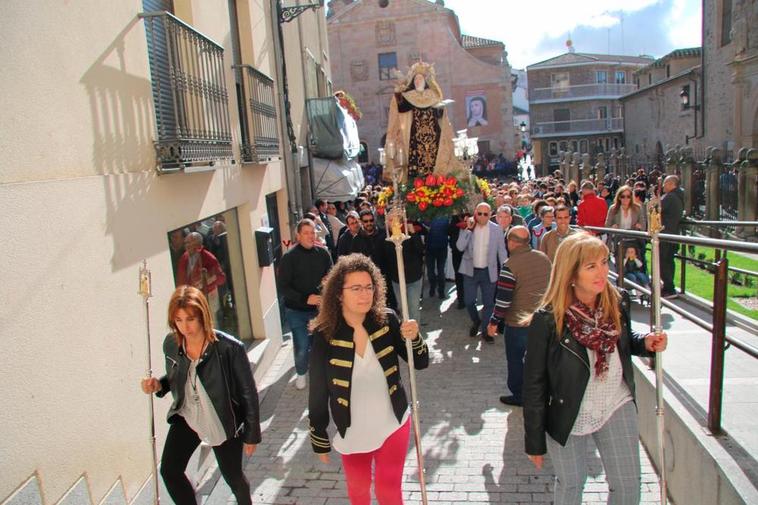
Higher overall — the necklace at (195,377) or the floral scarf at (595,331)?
the floral scarf at (595,331)

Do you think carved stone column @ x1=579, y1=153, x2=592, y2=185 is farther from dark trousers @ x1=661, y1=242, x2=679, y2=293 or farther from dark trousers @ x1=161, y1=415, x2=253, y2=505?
dark trousers @ x1=161, y1=415, x2=253, y2=505

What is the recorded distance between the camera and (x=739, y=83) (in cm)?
2420

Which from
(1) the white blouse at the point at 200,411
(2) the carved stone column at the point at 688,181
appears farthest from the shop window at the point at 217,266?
(2) the carved stone column at the point at 688,181

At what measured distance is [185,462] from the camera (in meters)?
3.93

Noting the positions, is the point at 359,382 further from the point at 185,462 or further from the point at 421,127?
the point at 421,127

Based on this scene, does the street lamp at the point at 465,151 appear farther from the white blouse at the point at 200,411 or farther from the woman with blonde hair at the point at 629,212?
the white blouse at the point at 200,411

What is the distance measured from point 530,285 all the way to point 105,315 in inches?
140

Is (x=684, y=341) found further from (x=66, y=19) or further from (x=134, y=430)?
(x=66, y=19)

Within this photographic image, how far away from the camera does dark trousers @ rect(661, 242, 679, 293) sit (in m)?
7.97

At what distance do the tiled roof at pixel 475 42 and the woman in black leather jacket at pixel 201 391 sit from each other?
49.0 meters

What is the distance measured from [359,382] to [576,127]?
5325 cm

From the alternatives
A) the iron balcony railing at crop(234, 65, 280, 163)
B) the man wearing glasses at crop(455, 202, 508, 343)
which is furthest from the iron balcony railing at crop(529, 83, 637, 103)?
the man wearing glasses at crop(455, 202, 508, 343)

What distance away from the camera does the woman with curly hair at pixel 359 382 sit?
3.63m

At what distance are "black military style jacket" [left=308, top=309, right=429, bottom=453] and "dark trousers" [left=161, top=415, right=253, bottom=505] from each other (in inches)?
23.9
